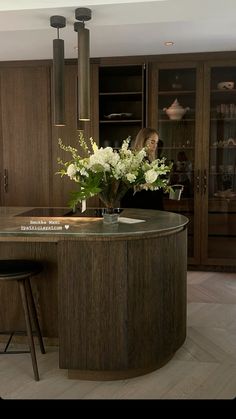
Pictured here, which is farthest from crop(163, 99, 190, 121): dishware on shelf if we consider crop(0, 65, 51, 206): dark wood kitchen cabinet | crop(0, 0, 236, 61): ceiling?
crop(0, 65, 51, 206): dark wood kitchen cabinet

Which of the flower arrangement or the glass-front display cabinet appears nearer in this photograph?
the flower arrangement

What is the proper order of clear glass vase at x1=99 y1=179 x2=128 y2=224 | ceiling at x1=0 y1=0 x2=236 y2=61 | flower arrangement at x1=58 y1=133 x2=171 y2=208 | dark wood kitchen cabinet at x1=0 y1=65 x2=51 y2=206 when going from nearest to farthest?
flower arrangement at x1=58 y1=133 x2=171 y2=208, clear glass vase at x1=99 y1=179 x2=128 y2=224, ceiling at x1=0 y1=0 x2=236 y2=61, dark wood kitchen cabinet at x1=0 y1=65 x2=51 y2=206

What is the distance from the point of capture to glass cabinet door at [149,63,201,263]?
15.9 ft

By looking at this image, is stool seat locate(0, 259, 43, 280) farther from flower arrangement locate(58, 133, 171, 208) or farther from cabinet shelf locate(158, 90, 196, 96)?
cabinet shelf locate(158, 90, 196, 96)

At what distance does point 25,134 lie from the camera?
512cm

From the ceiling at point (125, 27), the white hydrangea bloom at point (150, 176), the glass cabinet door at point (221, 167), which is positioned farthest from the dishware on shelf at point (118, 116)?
the white hydrangea bloom at point (150, 176)

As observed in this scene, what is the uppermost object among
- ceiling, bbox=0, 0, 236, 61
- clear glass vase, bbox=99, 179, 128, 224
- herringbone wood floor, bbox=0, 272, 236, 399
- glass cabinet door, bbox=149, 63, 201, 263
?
ceiling, bbox=0, 0, 236, 61

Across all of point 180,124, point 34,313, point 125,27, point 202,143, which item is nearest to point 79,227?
point 34,313

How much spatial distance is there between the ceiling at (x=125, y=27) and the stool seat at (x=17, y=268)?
5.37 feet

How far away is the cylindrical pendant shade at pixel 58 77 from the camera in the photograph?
3000mm

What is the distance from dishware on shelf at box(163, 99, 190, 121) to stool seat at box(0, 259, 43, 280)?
9.21ft

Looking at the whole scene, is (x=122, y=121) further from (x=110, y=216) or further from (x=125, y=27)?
(x=110, y=216)
